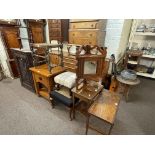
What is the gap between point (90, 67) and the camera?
1.29 metres

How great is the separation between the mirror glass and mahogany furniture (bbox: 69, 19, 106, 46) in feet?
3.10

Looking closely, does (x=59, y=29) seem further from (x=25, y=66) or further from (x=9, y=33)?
(x=9, y=33)

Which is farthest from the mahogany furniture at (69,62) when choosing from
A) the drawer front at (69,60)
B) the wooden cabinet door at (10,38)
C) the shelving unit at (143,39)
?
the shelving unit at (143,39)

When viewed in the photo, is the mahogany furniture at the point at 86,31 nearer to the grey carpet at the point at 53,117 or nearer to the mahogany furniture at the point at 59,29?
the mahogany furniture at the point at 59,29

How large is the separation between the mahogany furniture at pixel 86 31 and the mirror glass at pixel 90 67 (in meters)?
0.94

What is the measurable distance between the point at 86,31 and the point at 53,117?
1701mm

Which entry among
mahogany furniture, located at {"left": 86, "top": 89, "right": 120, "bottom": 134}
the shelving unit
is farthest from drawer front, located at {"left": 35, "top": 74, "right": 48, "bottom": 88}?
the shelving unit

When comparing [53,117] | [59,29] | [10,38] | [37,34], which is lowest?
[53,117]

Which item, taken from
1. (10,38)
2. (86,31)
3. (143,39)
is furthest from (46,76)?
(143,39)

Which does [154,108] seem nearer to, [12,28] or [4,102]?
[4,102]

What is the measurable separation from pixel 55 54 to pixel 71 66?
0.46 m

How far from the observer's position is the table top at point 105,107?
3.75 ft

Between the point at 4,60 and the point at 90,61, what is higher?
the point at 90,61

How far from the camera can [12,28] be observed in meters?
2.70
